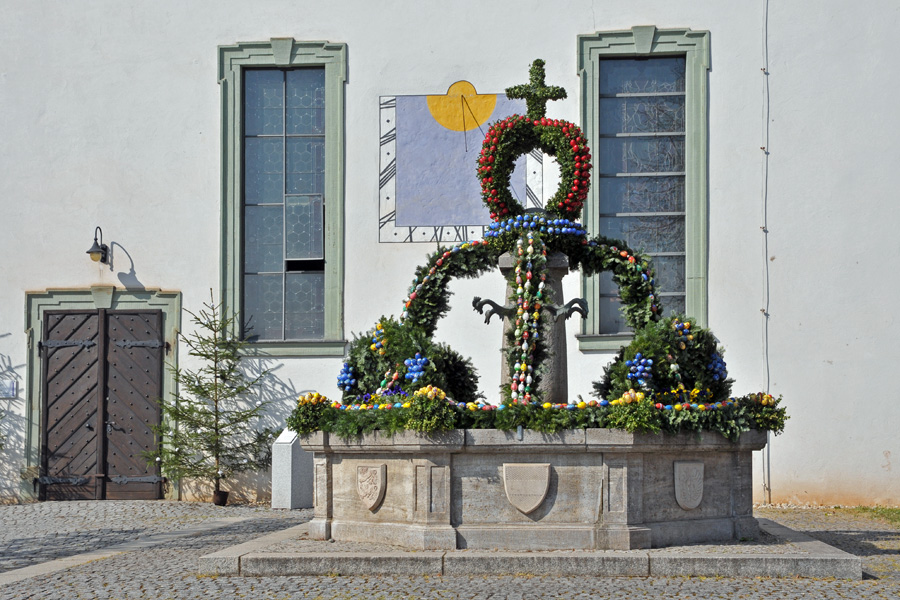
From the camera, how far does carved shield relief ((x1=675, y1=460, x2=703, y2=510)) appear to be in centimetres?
720

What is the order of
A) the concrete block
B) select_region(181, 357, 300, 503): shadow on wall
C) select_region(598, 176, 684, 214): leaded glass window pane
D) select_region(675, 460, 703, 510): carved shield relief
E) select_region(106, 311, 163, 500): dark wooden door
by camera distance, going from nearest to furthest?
select_region(675, 460, 703, 510): carved shield relief
the concrete block
select_region(181, 357, 300, 503): shadow on wall
select_region(598, 176, 684, 214): leaded glass window pane
select_region(106, 311, 163, 500): dark wooden door

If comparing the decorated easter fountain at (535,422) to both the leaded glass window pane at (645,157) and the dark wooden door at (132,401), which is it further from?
the dark wooden door at (132,401)

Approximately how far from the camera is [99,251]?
12609 millimetres

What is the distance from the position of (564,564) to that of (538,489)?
0.52m

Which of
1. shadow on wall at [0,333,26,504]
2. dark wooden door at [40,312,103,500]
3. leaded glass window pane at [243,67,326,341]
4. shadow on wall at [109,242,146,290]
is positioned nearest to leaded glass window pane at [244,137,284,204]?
leaded glass window pane at [243,67,326,341]

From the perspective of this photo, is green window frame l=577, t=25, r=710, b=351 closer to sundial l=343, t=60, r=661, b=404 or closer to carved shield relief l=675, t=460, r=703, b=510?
sundial l=343, t=60, r=661, b=404

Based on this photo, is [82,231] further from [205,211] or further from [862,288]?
[862,288]

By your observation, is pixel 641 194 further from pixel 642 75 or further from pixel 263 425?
pixel 263 425

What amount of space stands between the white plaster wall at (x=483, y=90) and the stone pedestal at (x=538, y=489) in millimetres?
4999

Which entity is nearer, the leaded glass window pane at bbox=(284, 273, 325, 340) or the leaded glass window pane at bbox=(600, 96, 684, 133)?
the leaded glass window pane at bbox=(600, 96, 684, 133)

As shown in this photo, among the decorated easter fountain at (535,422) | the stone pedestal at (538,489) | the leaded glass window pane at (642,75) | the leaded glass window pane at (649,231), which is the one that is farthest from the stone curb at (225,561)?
the leaded glass window pane at (642,75)

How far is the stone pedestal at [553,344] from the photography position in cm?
767

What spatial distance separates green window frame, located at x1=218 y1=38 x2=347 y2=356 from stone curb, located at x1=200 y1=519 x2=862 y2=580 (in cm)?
586

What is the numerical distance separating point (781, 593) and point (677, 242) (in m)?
6.92
